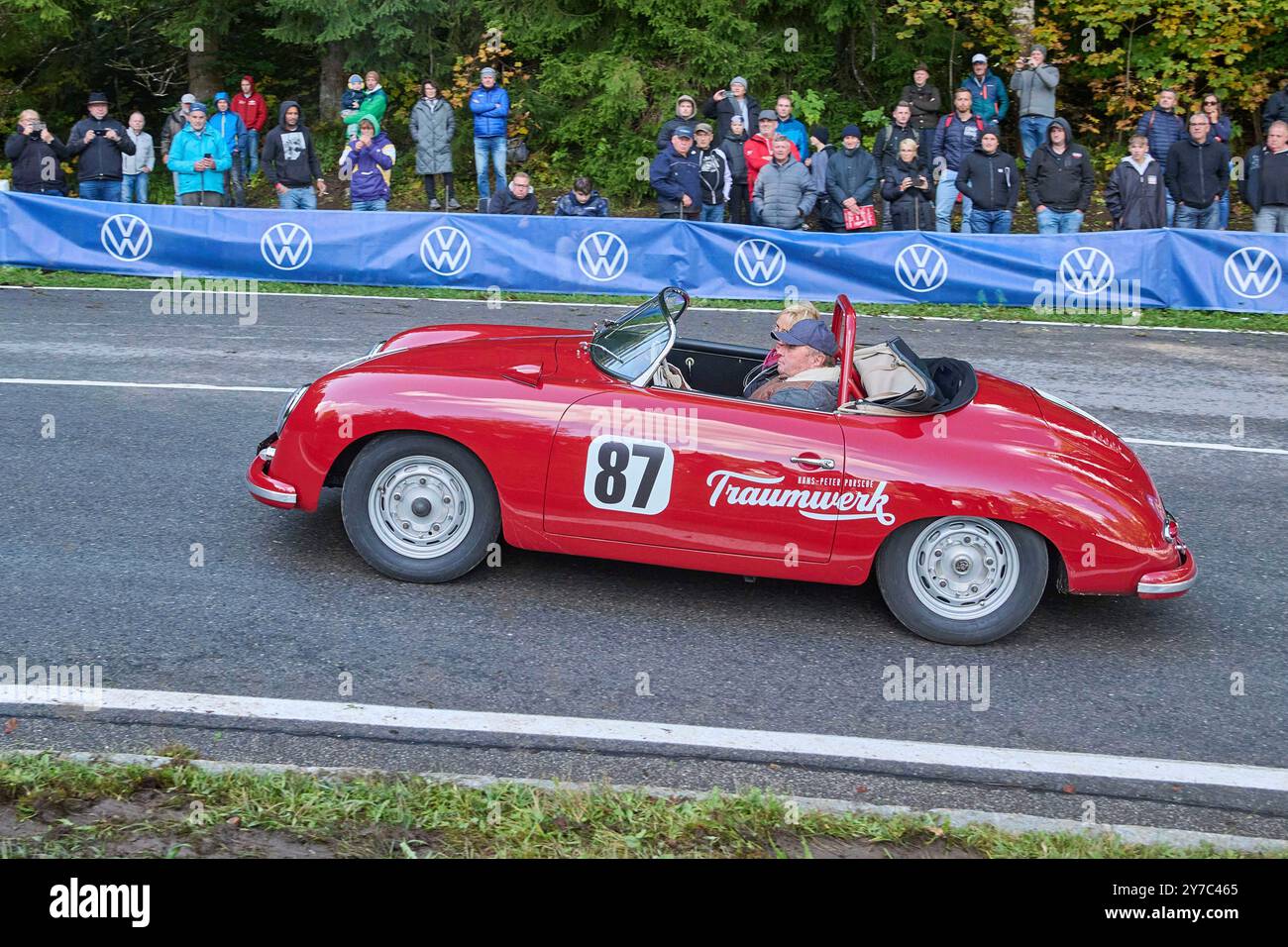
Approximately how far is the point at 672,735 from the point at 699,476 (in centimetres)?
138

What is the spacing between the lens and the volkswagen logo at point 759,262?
49.1 feet

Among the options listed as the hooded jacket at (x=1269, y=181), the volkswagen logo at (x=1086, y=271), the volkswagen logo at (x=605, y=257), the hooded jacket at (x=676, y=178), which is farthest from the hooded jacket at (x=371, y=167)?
the hooded jacket at (x=1269, y=181)

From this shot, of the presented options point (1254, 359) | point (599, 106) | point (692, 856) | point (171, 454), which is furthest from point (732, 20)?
point (692, 856)

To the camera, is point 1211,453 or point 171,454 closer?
point 171,454

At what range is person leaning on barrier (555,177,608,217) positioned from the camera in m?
16.2

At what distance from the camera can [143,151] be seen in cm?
1811

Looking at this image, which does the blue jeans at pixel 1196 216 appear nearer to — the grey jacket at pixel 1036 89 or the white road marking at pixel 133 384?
the grey jacket at pixel 1036 89

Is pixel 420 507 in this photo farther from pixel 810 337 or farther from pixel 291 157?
pixel 291 157

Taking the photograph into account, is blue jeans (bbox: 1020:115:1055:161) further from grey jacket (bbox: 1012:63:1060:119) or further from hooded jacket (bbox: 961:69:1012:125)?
hooded jacket (bbox: 961:69:1012:125)

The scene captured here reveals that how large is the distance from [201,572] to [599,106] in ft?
51.1

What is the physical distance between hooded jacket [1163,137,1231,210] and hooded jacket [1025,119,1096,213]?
1131mm

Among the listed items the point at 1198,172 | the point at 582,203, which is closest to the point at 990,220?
the point at 1198,172

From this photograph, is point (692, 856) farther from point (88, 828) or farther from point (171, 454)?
point (171, 454)

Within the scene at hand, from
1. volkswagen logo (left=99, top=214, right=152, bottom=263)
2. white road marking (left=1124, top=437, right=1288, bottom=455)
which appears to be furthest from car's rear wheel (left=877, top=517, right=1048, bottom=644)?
volkswagen logo (left=99, top=214, right=152, bottom=263)
